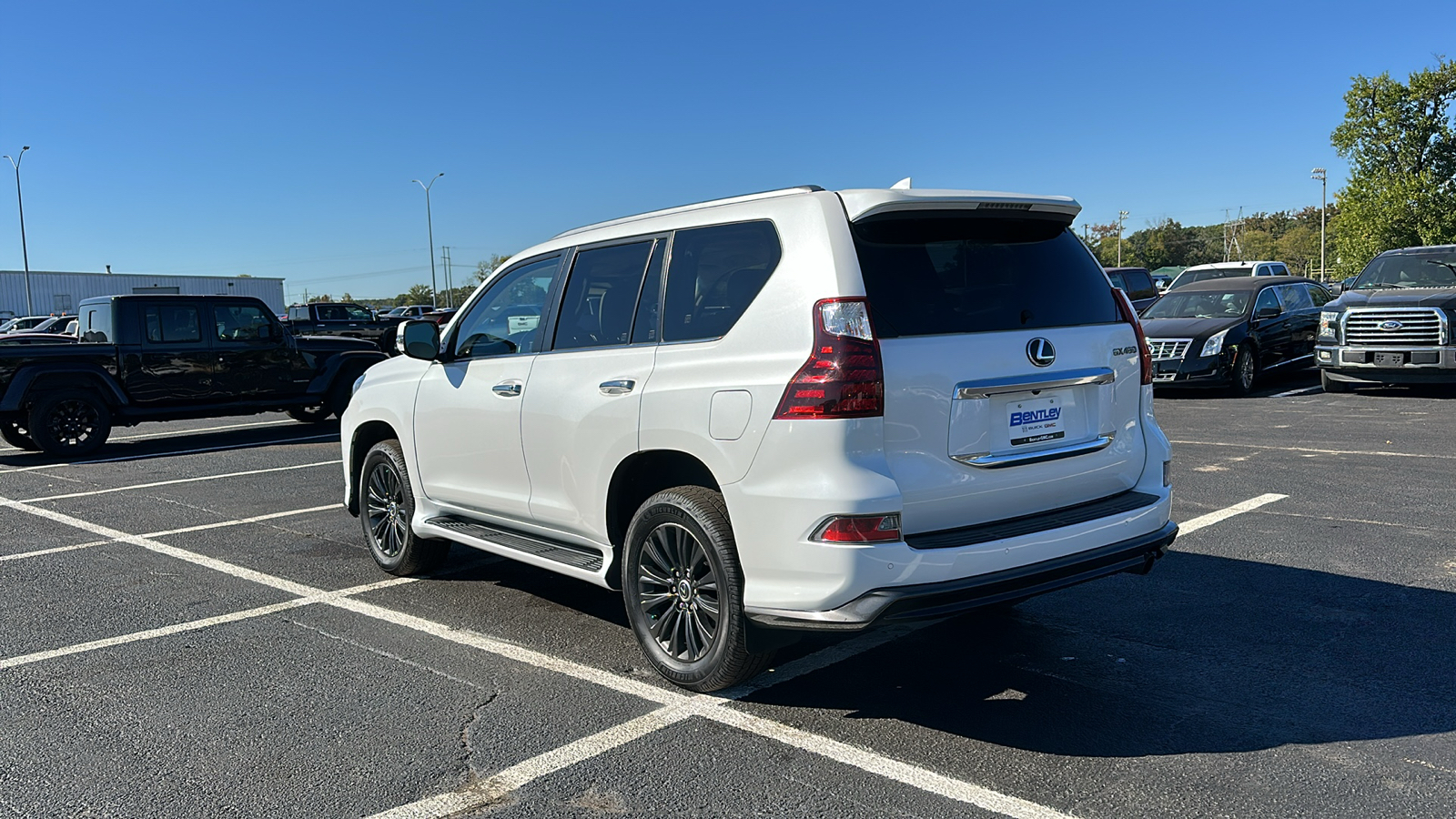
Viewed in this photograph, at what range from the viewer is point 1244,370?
16188mm

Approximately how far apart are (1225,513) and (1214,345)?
30.7ft

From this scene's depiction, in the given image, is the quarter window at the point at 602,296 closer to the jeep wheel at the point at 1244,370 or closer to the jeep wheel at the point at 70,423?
the jeep wheel at the point at 70,423

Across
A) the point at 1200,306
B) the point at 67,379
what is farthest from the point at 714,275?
the point at 1200,306

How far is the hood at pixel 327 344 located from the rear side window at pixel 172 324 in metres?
1.38

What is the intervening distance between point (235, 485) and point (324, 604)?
16.0 ft

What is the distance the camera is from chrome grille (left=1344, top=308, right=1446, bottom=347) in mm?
14250

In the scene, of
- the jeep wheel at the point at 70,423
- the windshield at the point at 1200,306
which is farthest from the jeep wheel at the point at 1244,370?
the jeep wheel at the point at 70,423

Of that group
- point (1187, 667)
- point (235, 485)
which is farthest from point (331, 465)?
point (1187, 667)

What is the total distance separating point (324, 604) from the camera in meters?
5.87

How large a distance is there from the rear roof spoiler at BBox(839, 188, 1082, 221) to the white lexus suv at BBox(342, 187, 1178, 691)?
0.4 inches

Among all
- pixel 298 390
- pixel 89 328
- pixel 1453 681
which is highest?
pixel 89 328

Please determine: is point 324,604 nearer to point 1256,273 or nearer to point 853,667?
point 853,667

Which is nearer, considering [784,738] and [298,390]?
[784,738]

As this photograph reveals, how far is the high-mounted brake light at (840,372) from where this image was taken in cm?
372
